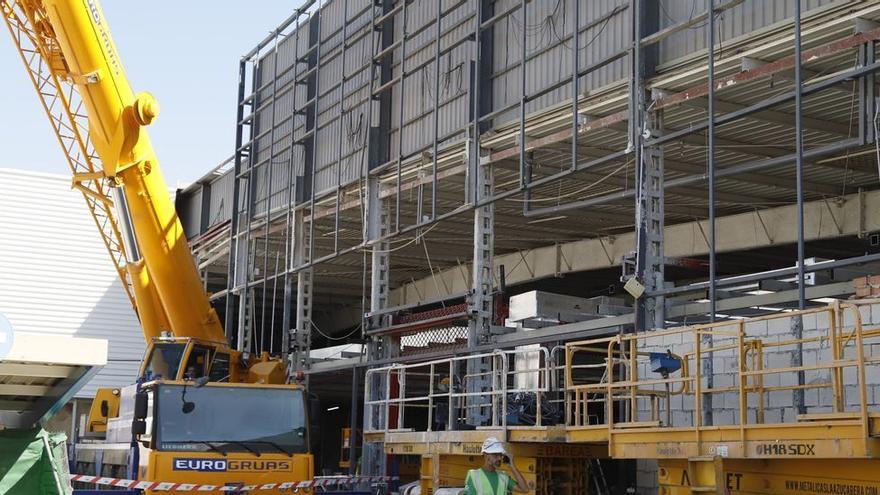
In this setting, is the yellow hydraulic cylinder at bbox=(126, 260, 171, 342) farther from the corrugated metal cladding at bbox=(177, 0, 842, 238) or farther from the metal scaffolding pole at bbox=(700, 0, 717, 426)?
the metal scaffolding pole at bbox=(700, 0, 717, 426)

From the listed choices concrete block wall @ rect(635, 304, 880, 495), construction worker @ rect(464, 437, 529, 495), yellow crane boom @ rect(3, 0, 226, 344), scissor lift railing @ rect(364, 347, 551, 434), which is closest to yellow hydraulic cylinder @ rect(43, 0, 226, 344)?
yellow crane boom @ rect(3, 0, 226, 344)

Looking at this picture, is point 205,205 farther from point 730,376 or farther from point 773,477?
point 773,477

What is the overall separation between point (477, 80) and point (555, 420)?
→ 7.32 m

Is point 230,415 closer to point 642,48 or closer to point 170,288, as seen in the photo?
point 170,288

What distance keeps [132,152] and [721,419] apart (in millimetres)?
12167

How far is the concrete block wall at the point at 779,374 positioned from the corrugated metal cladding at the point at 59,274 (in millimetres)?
26524

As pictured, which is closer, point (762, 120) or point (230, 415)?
point (230, 415)

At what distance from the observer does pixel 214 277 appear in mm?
37250

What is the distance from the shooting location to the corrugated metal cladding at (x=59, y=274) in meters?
37.3

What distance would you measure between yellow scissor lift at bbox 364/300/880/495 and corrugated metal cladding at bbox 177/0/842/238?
182 inches

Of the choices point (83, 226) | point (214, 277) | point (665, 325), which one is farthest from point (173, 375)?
point (83, 226)

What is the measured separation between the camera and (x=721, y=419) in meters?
14.4

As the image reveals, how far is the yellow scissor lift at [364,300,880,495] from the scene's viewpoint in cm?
995

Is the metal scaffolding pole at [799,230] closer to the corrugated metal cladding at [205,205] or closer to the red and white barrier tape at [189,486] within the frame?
the red and white barrier tape at [189,486]
